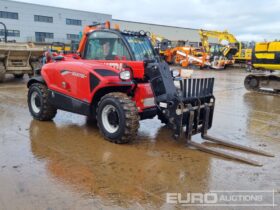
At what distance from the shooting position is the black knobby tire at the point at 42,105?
6910 millimetres

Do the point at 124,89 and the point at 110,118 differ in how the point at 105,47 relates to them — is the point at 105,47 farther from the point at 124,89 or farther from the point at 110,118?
the point at 110,118

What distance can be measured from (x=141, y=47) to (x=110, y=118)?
1640 mm

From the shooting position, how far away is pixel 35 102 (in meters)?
7.27

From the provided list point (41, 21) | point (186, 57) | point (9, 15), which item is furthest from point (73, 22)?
point (186, 57)

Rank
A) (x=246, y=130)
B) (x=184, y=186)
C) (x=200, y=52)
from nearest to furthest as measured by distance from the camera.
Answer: (x=184, y=186) < (x=246, y=130) < (x=200, y=52)

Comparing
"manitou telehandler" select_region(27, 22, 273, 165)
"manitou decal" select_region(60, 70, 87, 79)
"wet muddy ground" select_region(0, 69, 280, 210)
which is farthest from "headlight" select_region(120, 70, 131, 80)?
"wet muddy ground" select_region(0, 69, 280, 210)

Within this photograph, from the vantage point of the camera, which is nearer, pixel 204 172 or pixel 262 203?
pixel 262 203

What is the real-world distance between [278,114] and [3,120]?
6895 mm

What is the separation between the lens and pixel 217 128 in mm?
6902

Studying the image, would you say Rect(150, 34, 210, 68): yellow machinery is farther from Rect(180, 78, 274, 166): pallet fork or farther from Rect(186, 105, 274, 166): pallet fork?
Rect(186, 105, 274, 166): pallet fork

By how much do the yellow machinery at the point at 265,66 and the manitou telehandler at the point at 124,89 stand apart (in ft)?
24.9

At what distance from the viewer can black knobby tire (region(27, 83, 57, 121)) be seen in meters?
6.91

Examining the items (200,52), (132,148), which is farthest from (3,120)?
(200,52)

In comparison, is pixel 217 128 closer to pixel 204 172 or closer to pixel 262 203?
pixel 204 172
